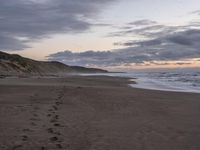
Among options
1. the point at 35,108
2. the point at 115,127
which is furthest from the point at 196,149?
the point at 35,108

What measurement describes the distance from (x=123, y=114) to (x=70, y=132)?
4.12m

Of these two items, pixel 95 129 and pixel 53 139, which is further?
pixel 95 129

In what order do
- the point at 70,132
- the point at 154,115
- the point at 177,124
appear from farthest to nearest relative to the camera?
the point at 154,115 < the point at 177,124 < the point at 70,132

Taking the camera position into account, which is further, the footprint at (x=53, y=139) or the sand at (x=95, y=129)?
the footprint at (x=53, y=139)

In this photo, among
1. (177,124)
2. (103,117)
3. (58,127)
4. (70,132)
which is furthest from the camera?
(103,117)

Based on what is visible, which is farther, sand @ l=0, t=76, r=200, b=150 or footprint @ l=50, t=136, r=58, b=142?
footprint @ l=50, t=136, r=58, b=142

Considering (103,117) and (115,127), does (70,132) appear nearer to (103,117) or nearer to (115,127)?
(115,127)

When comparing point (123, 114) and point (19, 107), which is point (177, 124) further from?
point (19, 107)

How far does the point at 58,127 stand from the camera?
9.61 metres

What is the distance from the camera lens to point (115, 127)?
10.1 meters

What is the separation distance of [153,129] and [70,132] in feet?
8.34

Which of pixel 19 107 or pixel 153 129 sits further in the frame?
pixel 19 107

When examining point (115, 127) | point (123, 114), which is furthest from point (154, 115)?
point (115, 127)

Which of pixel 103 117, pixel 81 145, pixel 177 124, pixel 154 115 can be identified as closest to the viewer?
pixel 81 145
